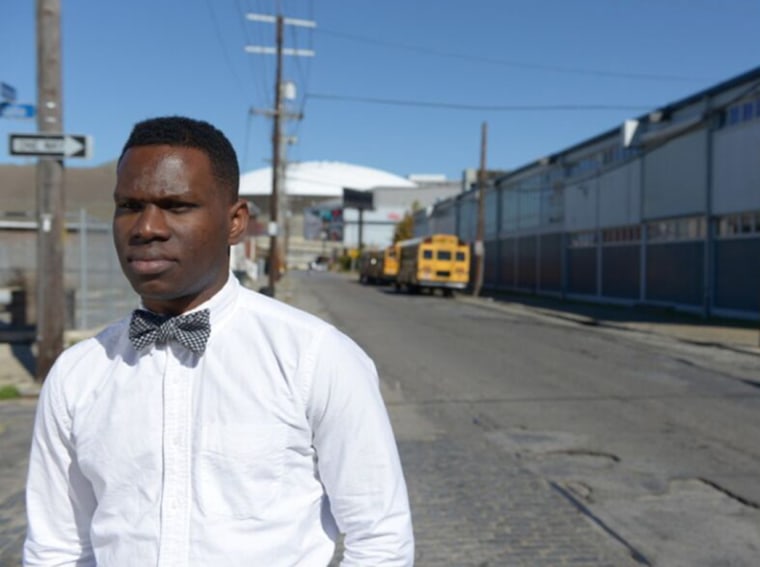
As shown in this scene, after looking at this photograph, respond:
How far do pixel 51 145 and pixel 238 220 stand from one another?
8.94 metres

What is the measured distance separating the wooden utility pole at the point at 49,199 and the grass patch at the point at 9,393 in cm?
40

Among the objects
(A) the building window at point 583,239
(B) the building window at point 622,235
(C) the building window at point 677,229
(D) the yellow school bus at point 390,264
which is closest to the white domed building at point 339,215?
(D) the yellow school bus at point 390,264

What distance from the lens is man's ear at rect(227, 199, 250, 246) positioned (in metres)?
1.96

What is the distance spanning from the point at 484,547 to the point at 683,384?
25.5 feet

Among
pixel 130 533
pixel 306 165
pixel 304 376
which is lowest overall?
pixel 130 533

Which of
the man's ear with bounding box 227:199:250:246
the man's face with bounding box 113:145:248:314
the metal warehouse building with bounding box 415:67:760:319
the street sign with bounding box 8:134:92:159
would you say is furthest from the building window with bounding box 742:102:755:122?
the man's face with bounding box 113:145:248:314

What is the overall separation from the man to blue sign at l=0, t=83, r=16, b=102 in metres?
10.5

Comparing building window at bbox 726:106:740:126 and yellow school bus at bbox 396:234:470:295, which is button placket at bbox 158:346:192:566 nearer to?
building window at bbox 726:106:740:126

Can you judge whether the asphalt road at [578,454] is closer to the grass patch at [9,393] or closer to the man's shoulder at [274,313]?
the man's shoulder at [274,313]

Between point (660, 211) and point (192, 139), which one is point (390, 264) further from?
point (192, 139)

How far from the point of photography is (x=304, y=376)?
5.73 feet

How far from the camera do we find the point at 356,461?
176cm

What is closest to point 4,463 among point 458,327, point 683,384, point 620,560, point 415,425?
point 415,425

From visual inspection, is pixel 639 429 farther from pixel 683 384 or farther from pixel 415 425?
pixel 683 384
